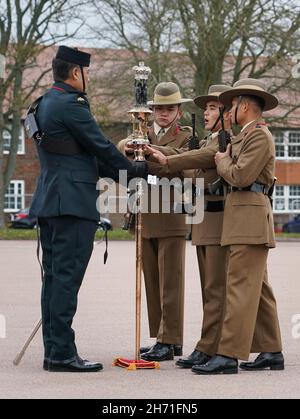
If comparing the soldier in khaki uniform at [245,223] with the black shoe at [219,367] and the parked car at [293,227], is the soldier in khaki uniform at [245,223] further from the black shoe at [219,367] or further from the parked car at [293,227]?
the parked car at [293,227]

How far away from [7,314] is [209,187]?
14.1 ft

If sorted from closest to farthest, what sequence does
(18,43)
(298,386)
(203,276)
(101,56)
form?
(298,386), (203,276), (18,43), (101,56)

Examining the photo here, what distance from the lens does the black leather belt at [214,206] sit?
847cm

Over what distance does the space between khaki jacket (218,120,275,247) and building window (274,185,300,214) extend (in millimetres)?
56191

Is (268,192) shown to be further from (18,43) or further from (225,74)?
(225,74)

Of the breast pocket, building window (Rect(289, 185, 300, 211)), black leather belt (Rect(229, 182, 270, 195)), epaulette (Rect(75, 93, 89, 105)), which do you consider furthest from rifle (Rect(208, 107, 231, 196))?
building window (Rect(289, 185, 300, 211))

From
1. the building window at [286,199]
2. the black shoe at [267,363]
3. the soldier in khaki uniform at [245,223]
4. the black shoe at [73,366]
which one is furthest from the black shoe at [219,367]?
the building window at [286,199]

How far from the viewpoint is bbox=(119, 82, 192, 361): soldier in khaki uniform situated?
8898 millimetres

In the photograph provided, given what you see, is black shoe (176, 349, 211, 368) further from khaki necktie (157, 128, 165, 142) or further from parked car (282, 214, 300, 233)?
parked car (282, 214, 300, 233)

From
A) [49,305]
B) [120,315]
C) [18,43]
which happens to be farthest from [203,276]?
[18,43]

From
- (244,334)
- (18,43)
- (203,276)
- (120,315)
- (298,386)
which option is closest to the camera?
(298,386)

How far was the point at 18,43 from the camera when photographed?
38562 millimetres

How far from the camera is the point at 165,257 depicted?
29.3 ft

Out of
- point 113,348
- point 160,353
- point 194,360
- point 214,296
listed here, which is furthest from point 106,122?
point 194,360
